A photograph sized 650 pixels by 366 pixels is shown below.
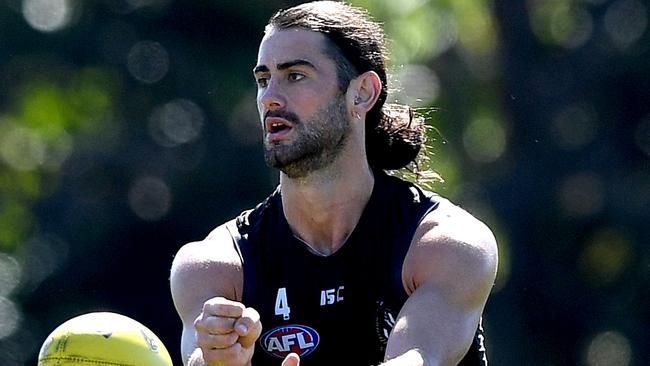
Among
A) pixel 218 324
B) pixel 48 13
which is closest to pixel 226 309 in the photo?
pixel 218 324

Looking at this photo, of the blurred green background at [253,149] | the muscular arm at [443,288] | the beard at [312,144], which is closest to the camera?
the muscular arm at [443,288]

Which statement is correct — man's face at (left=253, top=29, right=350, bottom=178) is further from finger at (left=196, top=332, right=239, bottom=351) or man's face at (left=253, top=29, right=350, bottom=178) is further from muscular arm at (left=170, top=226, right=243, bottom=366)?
finger at (left=196, top=332, right=239, bottom=351)

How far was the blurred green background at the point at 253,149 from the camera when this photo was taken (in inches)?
773

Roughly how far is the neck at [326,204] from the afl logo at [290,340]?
0.38 metres

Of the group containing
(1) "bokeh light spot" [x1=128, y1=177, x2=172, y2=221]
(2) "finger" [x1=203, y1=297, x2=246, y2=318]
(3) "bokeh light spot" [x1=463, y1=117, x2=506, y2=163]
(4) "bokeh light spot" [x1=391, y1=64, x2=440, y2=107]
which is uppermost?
(2) "finger" [x1=203, y1=297, x2=246, y2=318]

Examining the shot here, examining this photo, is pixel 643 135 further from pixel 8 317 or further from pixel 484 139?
pixel 8 317

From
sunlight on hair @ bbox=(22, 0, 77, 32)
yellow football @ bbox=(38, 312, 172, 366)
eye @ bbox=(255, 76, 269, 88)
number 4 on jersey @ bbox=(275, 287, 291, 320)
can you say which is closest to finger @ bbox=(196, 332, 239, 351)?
yellow football @ bbox=(38, 312, 172, 366)

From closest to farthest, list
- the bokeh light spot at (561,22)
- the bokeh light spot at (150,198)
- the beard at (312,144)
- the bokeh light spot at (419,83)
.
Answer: the beard at (312,144), the bokeh light spot at (419,83), the bokeh light spot at (150,198), the bokeh light spot at (561,22)

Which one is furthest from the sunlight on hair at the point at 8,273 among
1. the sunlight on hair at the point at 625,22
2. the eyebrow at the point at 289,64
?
the eyebrow at the point at 289,64

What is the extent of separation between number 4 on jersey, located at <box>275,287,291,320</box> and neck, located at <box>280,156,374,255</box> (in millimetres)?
251

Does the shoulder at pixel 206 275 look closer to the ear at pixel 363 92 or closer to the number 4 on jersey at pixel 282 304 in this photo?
the number 4 on jersey at pixel 282 304

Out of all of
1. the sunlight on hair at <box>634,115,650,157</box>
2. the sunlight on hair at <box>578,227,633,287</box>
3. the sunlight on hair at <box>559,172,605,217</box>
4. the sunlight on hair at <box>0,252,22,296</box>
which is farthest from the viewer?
the sunlight on hair at <box>634,115,650,157</box>

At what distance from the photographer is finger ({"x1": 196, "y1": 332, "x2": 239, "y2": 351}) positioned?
260 inches

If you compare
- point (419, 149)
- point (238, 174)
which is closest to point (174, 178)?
point (238, 174)
